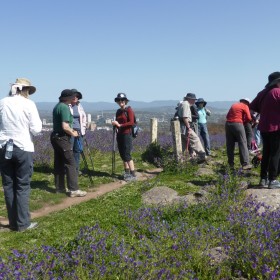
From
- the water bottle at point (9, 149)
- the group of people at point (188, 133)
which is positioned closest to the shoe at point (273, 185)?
the group of people at point (188, 133)

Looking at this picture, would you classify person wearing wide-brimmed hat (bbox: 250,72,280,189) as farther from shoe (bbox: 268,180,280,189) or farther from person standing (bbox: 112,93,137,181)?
person standing (bbox: 112,93,137,181)

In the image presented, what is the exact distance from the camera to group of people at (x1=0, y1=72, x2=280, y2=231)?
19.3ft

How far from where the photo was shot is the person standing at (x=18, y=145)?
19.2ft

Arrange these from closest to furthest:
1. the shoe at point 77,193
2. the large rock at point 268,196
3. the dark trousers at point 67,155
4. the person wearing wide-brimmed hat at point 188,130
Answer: the large rock at point 268,196 → the dark trousers at point 67,155 → the shoe at point 77,193 → the person wearing wide-brimmed hat at point 188,130

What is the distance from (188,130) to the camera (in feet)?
36.6

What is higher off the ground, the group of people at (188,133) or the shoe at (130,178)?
the group of people at (188,133)

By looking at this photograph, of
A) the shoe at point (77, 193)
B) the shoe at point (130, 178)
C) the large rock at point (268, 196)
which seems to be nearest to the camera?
the large rock at point (268, 196)

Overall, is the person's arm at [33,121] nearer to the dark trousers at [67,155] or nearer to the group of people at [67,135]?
the group of people at [67,135]

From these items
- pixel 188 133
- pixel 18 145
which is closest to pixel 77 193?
pixel 18 145

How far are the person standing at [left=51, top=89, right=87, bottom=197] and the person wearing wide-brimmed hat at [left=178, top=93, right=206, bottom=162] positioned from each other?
381 cm

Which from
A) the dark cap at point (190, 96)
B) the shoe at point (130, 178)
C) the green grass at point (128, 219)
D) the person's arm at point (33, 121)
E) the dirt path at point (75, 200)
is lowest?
the dirt path at point (75, 200)

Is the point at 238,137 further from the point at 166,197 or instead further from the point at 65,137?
the point at 65,137

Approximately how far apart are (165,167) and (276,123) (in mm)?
4254

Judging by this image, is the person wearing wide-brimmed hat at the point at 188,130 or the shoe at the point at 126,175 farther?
the person wearing wide-brimmed hat at the point at 188,130
